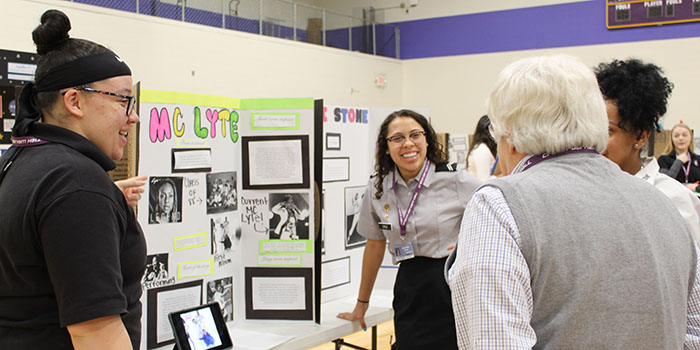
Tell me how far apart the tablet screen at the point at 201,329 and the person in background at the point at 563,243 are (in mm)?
1531

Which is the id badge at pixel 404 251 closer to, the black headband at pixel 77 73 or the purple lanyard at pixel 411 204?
the purple lanyard at pixel 411 204

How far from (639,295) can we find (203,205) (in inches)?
81.4

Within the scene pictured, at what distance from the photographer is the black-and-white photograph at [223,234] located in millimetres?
2809

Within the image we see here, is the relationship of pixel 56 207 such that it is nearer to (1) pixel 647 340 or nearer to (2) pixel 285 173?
(1) pixel 647 340

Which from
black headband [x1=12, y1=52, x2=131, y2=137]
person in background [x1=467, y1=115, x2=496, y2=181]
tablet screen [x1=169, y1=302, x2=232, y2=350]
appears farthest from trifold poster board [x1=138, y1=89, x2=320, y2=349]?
person in background [x1=467, y1=115, x2=496, y2=181]

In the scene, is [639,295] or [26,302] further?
[26,302]

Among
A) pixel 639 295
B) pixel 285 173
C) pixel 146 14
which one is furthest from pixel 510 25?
pixel 639 295

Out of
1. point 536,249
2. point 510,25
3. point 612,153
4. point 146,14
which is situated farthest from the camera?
point 510,25

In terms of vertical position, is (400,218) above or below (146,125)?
below

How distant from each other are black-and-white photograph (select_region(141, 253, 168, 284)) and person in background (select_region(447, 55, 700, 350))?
175cm

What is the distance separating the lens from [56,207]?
117cm

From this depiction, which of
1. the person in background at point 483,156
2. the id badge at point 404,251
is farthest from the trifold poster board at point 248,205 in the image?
the person in background at point 483,156

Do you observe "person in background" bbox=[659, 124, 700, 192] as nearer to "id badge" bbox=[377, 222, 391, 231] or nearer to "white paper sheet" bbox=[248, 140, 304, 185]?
"id badge" bbox=[377, 222, 391, 231]

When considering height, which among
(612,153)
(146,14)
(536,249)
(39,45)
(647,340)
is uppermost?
(146,14)
